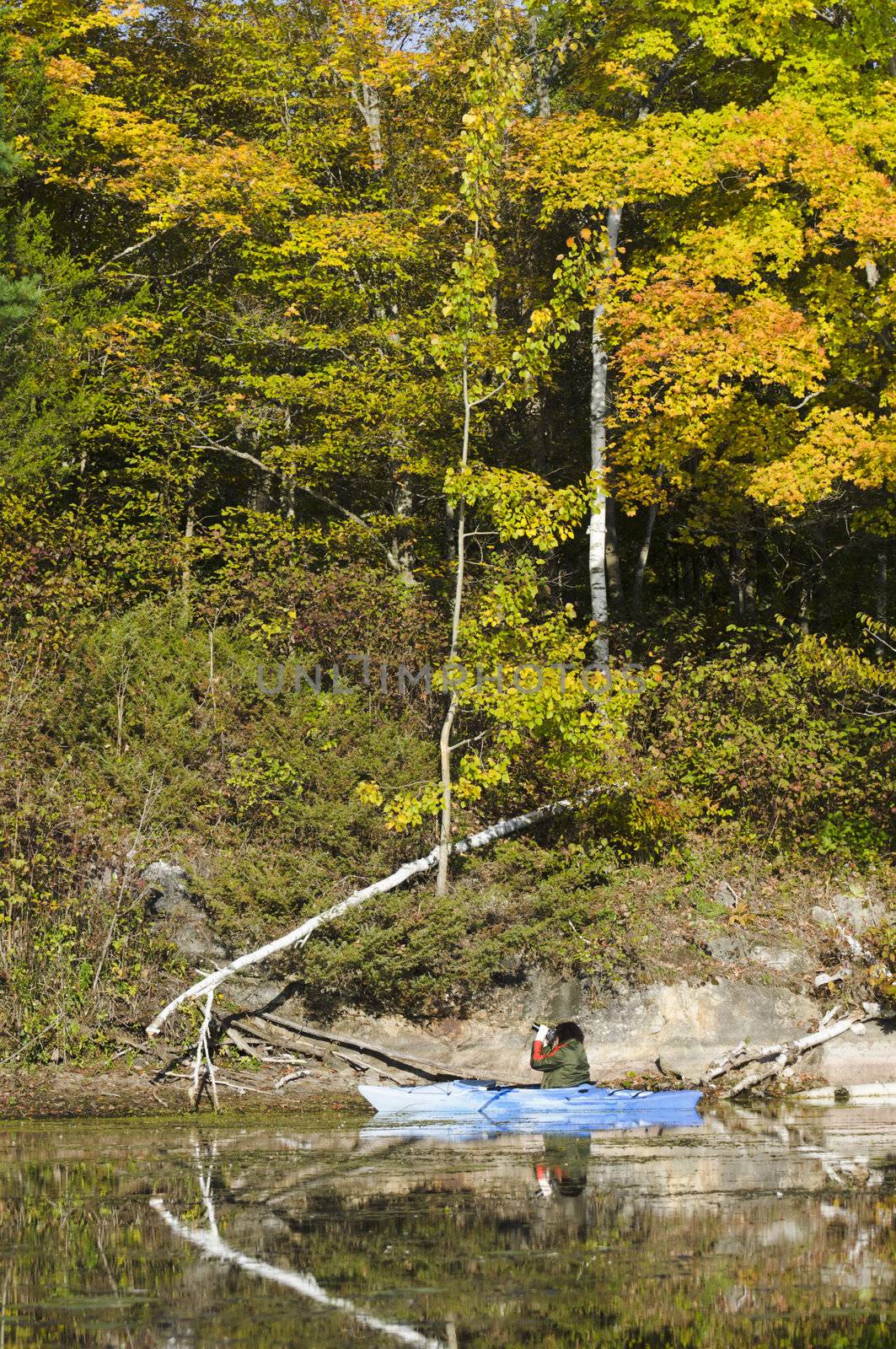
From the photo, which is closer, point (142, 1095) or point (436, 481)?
point (142, 1095)

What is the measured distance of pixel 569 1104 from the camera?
13531mm

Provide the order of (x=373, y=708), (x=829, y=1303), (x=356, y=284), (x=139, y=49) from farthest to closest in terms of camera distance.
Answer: (x=139, y=49)
(x=356, y=284)
(x=373, y=708)
(x=829, y=1303)

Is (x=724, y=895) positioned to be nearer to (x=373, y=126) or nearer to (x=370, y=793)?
(x=370, y=793)

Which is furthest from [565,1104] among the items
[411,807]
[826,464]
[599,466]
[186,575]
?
[186,575]

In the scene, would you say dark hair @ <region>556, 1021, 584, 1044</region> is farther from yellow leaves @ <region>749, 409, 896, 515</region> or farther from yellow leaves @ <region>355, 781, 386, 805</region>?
yellow leaves @ <region>749, 409, 896, 515</region>

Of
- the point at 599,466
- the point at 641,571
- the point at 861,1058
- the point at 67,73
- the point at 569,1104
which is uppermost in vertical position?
the point at 67,73

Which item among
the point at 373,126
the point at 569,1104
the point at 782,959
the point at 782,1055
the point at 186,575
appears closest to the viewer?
the point at 569,1104

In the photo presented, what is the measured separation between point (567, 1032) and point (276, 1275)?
6.94 meters

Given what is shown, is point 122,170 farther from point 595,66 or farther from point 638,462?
point 638,462

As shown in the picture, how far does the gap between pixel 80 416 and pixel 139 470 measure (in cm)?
172

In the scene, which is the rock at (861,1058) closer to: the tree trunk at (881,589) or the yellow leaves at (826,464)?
the yellow leaves at (826,464)

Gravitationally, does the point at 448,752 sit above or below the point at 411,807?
above

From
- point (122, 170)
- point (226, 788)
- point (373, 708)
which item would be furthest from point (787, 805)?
point (122, 170)

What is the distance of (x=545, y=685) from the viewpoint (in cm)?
1636
